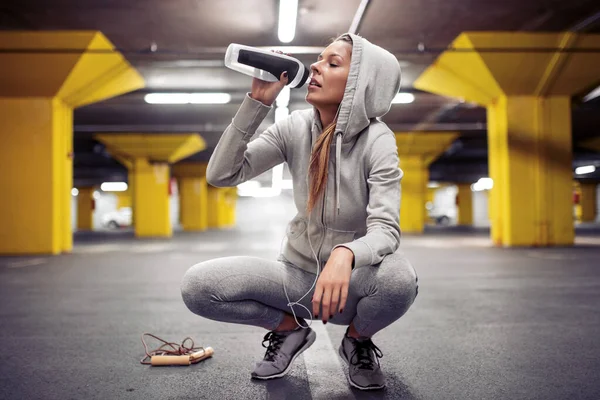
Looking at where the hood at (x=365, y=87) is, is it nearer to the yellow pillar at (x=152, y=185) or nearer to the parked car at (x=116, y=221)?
the yellow pillar at (x=152, y=185)

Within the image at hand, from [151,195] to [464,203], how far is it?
20.4m

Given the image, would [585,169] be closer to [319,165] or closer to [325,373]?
[325,373]

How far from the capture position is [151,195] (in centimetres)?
→ 1844

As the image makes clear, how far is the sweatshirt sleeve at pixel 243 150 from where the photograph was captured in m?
1.75

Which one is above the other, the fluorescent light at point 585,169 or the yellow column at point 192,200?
the fluorescent light at point 585,169

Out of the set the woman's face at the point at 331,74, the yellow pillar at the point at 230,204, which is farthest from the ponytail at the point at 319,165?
the yellow pillar at the point at 230,204

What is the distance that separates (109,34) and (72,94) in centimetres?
244


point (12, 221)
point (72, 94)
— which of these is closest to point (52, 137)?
point (72, 94)

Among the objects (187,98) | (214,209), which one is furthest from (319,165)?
(214,209)

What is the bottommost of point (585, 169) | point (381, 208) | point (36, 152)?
point (381, 208)

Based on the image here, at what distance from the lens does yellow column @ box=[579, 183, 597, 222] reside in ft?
103

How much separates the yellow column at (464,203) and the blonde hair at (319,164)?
30692mm

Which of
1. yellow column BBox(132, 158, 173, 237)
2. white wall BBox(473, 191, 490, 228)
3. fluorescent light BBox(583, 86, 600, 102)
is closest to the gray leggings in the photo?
fluorescent light BBox(583, 86, 600, 102)

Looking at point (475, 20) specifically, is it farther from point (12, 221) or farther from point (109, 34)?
point (12, 221)
